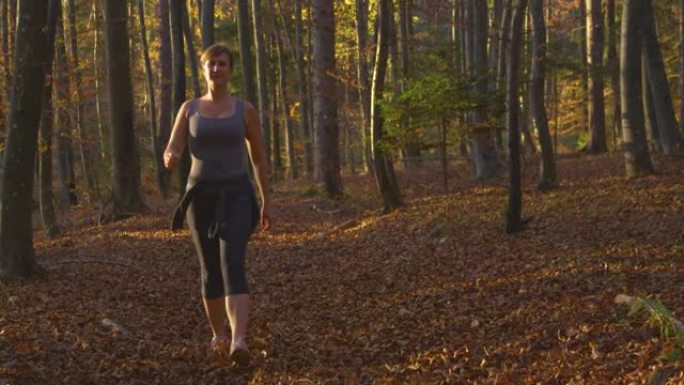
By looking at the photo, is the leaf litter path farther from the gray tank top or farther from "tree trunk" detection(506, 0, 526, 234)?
the gray tank top

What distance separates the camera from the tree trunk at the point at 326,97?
54.2ft

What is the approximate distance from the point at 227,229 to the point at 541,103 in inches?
361

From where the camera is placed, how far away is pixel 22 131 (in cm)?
762

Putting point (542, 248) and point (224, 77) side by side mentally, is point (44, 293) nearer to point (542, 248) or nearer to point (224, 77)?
point (224, 77)

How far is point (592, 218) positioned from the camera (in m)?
10.0

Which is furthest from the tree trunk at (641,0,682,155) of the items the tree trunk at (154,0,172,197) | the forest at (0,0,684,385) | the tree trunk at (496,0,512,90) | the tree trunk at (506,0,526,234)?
the tree trunk at (154,0,172,197)

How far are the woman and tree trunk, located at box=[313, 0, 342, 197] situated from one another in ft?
36.1

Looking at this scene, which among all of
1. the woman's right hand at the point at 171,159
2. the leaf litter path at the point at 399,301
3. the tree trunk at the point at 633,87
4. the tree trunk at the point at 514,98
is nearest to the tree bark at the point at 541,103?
the leaf litter path at the point at 399,301

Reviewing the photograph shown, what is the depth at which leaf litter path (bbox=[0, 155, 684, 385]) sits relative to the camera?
4.93m

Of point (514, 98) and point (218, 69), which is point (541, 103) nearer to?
point (514, 98)

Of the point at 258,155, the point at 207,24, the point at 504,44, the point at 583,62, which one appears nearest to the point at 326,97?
the point at 207,24

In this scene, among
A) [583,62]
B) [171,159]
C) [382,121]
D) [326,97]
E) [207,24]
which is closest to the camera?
[171,159]

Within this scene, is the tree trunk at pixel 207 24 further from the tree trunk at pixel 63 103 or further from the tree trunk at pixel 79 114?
the tree trunk at pixel 79 114

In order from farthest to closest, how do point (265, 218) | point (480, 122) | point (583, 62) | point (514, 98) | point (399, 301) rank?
point (583, 62)
point (480, 122)
point (514, 98)
point (399, 301)
point (265, 218)
